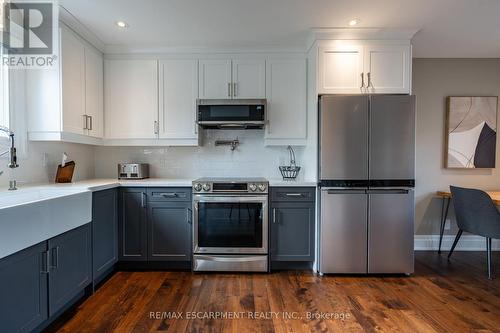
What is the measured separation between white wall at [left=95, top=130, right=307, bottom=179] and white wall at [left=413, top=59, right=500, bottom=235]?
1583mm

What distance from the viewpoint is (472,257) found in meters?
3.13

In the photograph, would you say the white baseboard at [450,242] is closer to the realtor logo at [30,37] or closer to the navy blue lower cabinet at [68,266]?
the navy blue lower cabinet at [68,266]

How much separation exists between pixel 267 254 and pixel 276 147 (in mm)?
1259

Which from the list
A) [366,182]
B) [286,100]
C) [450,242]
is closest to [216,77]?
[286,100]

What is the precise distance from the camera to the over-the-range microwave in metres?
2.84

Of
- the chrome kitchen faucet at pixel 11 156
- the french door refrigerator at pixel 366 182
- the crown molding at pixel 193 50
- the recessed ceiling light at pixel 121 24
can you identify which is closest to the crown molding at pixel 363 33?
the crown molding at pixel 193 50

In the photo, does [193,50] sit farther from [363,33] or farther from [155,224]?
[155,224]

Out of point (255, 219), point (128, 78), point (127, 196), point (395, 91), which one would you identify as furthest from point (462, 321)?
point (128, 78)

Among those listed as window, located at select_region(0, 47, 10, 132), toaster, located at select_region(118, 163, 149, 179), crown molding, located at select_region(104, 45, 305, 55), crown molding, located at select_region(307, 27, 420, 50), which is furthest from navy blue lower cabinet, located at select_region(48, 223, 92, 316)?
crown molding, located at select_region(307, 27, 420, 50)

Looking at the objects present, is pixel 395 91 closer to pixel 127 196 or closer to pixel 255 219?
pixel 255 219

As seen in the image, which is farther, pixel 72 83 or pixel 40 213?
pixel 72 83

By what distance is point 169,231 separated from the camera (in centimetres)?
272

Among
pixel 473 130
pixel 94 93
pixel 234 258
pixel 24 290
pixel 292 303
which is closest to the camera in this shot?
pixel 24 290

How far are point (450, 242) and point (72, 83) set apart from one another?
4.55 metres
